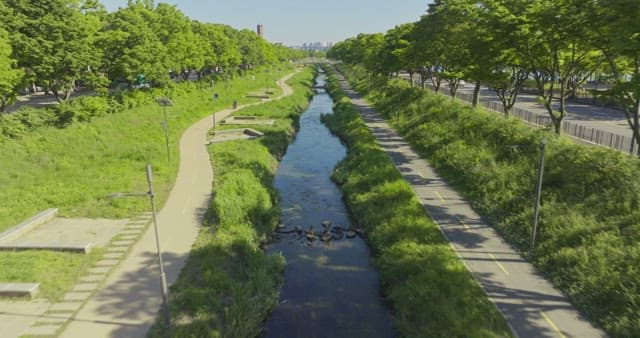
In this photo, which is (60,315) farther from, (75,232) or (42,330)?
(75,232)

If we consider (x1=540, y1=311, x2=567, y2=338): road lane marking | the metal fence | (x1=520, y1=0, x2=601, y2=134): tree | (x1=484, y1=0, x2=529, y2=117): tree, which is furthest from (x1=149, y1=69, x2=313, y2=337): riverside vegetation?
the metal fence

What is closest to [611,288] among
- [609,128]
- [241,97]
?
[609,128]

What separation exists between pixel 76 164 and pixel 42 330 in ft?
67.0

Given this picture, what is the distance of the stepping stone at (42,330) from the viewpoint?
13.4 metres

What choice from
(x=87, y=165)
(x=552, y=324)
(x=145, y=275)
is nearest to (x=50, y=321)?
(x=145, y=275)

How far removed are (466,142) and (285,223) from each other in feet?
54.7

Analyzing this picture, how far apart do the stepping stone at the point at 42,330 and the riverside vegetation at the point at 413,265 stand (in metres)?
11.9

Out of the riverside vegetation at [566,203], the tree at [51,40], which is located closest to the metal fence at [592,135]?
the riverside vegetation at [566,203]

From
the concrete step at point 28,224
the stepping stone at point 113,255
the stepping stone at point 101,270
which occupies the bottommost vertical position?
the stepping stone at point 101,270

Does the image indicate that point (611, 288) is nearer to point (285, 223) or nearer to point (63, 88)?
point (285, 223)

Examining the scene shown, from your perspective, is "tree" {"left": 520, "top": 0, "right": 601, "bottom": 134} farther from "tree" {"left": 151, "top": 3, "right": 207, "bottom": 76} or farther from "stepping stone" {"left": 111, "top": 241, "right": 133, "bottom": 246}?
"tree" {"left": 151, "top": 3, "right": 207, "bottom": 76}

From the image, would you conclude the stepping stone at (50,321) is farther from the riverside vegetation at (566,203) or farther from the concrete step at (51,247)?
the riverside vegetation at (566,203)

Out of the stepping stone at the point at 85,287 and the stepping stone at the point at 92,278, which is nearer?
the stepping stone at the point at 85,287

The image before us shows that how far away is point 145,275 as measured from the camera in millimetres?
17047
